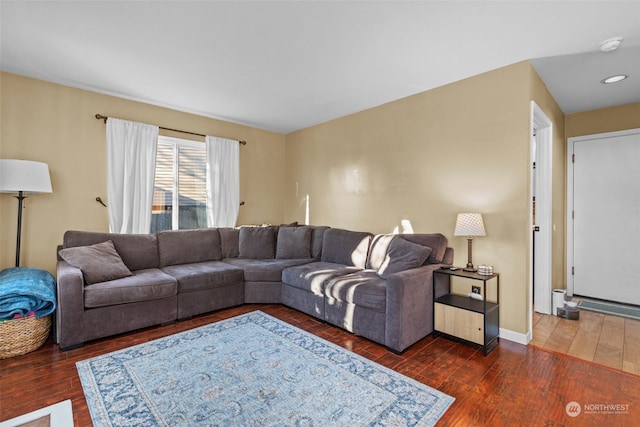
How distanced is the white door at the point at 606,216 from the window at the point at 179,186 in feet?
17.3

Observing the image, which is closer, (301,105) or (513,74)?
(513,74)

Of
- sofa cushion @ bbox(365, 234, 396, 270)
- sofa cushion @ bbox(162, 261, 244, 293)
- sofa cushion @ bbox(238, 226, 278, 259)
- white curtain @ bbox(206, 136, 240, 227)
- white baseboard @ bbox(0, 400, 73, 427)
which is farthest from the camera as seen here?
white curtain @ bbox(206, 136, 240, 227)

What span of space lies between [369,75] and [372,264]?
2.06 m

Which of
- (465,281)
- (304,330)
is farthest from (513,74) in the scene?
(304,330)

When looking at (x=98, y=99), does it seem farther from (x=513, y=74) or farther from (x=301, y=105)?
(x=513, y=74)

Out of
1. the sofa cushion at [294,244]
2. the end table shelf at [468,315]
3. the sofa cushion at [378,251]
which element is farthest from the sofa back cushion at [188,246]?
the end table shelf at [468,315]

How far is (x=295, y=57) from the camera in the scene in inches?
108

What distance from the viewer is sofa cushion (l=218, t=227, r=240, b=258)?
4.24m

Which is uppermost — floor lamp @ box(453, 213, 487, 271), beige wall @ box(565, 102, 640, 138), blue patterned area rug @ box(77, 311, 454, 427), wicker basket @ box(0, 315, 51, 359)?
beige wall @ box(565, 102, 640, 138)

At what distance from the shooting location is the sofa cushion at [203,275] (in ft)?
10.5

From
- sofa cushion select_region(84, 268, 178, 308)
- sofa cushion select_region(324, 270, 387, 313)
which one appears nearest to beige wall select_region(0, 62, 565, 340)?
sofa cushion select_region(324, 270, 387, 313)

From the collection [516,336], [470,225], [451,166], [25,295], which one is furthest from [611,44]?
[25,295]

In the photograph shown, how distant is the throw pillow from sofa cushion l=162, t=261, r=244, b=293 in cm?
175

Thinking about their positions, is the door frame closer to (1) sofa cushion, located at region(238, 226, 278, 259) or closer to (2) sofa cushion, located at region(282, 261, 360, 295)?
(2) sofa cushion, located at region(282, 261, 360, 295)
